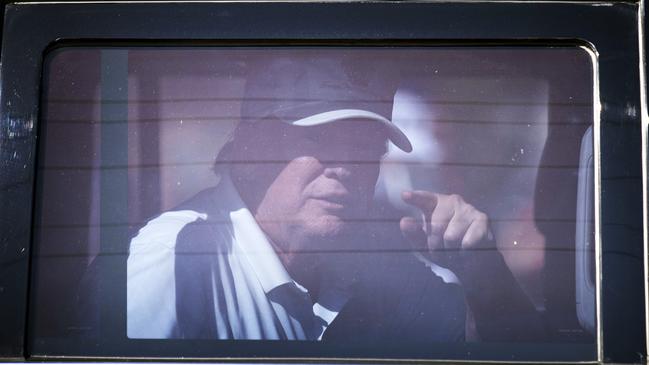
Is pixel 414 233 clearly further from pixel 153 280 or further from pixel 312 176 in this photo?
pixel 153 280

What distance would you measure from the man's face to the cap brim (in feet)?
0.04

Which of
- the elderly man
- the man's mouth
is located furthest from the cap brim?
the man's mouth

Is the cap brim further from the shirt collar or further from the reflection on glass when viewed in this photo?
the shirt collar

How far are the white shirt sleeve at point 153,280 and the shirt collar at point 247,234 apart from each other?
11 cm

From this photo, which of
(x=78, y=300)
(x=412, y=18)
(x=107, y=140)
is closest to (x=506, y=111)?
(x=412, y=18)

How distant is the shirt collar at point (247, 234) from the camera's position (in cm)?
219

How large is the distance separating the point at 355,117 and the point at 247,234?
1.18 ft

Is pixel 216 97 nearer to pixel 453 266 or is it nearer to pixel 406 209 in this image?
pixel 406 209

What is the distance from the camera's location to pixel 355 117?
Result: 2193 millimetres

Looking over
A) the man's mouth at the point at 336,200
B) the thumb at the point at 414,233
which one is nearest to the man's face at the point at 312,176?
the man's mouth at the point at 336,200

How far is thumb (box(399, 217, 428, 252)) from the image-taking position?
2.17 meters

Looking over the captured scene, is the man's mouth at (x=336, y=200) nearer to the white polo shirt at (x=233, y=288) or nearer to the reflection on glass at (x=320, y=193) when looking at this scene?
the reflection on glass at (x=320, y=193)

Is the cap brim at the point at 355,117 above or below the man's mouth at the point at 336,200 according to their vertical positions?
above

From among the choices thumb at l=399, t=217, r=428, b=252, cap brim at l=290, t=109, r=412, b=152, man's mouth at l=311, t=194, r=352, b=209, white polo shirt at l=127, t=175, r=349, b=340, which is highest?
cap brim at l=290, t=109, r=412, b=152
